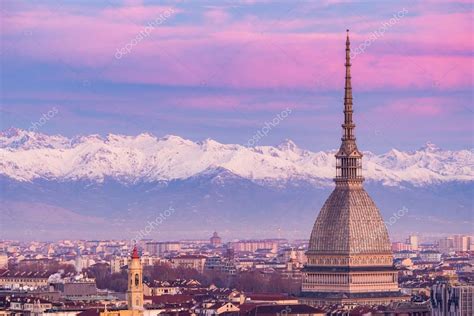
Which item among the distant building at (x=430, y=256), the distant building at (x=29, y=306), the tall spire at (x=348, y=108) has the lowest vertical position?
the distant building at (x=29, y=306)

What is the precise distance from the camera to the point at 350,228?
11150 cm

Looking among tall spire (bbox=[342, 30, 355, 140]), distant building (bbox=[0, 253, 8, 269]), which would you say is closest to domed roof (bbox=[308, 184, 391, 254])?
tall spire (bbox=[342, 30, 355, 140])

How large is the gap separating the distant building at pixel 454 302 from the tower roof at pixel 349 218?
18693mm

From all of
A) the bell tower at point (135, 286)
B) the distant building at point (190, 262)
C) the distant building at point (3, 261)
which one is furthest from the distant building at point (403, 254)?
the bell tower at point (135, 286)

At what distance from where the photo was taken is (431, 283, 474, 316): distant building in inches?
3561

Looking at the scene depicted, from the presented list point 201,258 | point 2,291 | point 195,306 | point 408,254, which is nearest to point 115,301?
point 195,306

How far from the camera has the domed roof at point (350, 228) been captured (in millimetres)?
111438

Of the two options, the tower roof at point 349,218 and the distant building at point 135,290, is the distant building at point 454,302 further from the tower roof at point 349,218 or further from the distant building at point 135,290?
the tower roof at point 349,218

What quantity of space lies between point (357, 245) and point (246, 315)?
62.8 ft

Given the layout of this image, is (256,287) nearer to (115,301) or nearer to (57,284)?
(57,284)

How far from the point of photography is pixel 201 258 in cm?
16425

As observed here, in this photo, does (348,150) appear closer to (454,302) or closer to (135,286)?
(454,302)

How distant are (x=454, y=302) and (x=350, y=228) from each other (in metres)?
20.6

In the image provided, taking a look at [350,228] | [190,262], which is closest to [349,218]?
[350,228]
